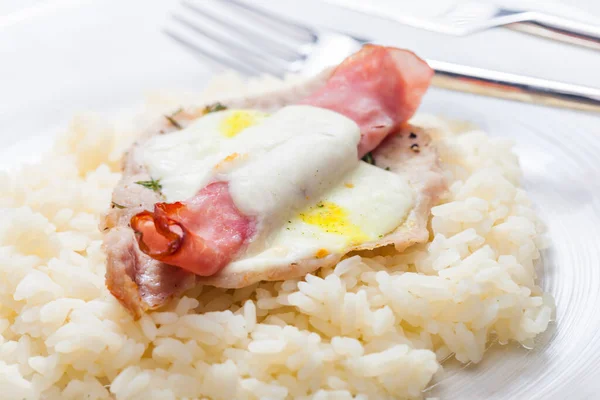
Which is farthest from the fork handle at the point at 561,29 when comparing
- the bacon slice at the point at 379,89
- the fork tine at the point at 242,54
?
the fork tine at the point at 242,54

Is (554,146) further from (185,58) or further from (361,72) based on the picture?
(185,58)

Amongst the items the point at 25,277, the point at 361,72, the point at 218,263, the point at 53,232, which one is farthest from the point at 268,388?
the point at 361,72

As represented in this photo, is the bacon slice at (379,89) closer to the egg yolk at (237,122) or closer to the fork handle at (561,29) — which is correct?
the egg yolk at (237,122)

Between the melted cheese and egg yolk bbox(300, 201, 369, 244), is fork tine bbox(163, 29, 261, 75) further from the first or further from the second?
egg yolk bbox(300, 201, 369, 244)

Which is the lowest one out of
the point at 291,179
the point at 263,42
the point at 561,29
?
the point at 263,42

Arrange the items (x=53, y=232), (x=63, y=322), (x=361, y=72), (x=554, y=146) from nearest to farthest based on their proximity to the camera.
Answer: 1. (x=63, y=322)
2. (x=53, y=232)
3. (x=361, y=72)
4. (x=554, y=146)

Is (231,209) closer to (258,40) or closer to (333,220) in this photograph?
(333,220)

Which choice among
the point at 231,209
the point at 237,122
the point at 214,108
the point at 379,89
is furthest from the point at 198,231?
the point at 379,89
